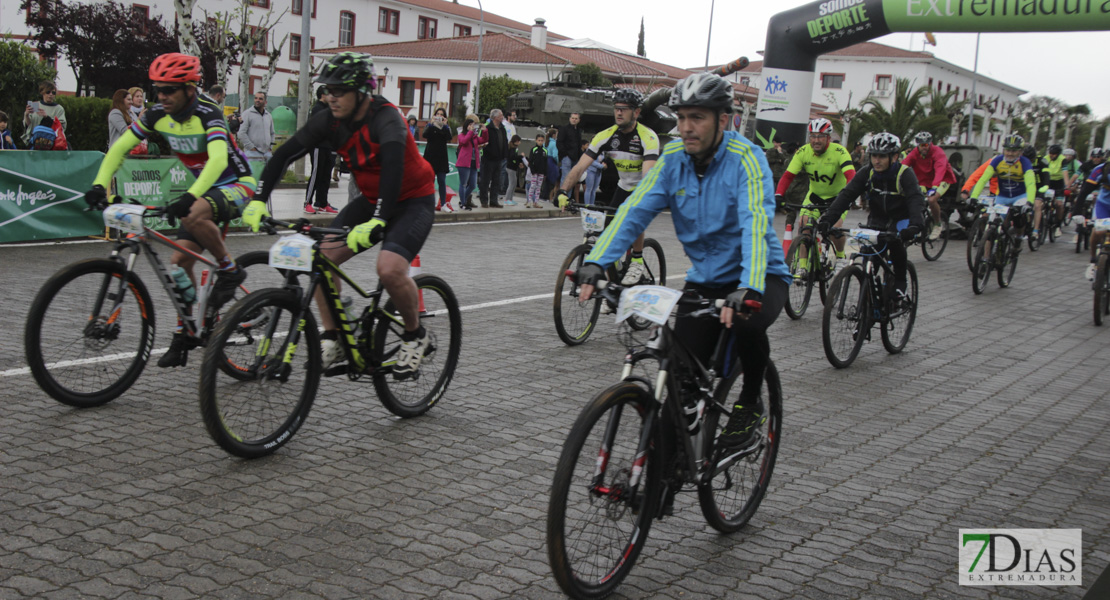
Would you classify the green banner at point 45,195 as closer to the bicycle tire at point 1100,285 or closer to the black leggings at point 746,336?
the black leggings at point 746,336

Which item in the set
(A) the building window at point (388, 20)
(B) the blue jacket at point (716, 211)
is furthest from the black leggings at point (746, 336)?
(A) the building window at point (388, 20)

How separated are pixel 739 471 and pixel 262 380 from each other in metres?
2.37

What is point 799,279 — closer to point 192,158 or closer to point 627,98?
point 627,98

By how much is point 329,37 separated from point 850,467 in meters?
68.5

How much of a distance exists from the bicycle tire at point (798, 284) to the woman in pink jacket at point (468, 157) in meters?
10.4

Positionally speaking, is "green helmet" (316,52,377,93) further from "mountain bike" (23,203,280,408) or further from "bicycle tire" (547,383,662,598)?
"bicycle tire" (547,383,662,598)

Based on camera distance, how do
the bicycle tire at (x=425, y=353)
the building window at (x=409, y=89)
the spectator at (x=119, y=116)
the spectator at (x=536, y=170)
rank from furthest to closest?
1. the building window at (x=409, y=89)
2. the spectator at (x=536, y=170)
3. the spectator at (x=119, y=116)
4. the bicycle tire at (x=425, y=353)

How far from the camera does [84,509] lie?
4.19 m

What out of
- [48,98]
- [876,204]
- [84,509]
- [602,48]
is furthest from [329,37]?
→ [84,509]

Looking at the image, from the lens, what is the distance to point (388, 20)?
73562 millimetres

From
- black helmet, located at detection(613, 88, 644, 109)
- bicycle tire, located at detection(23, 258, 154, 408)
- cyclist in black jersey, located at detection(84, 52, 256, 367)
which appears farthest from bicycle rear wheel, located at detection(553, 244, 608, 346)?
bicycle tire, located at detection(23, 258, 154, 408)

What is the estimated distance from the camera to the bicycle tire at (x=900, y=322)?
889 centimetres

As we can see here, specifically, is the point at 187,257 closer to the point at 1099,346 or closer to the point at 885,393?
the point at 885,393

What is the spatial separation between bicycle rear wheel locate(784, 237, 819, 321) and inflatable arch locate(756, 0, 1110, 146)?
7.13 meters
